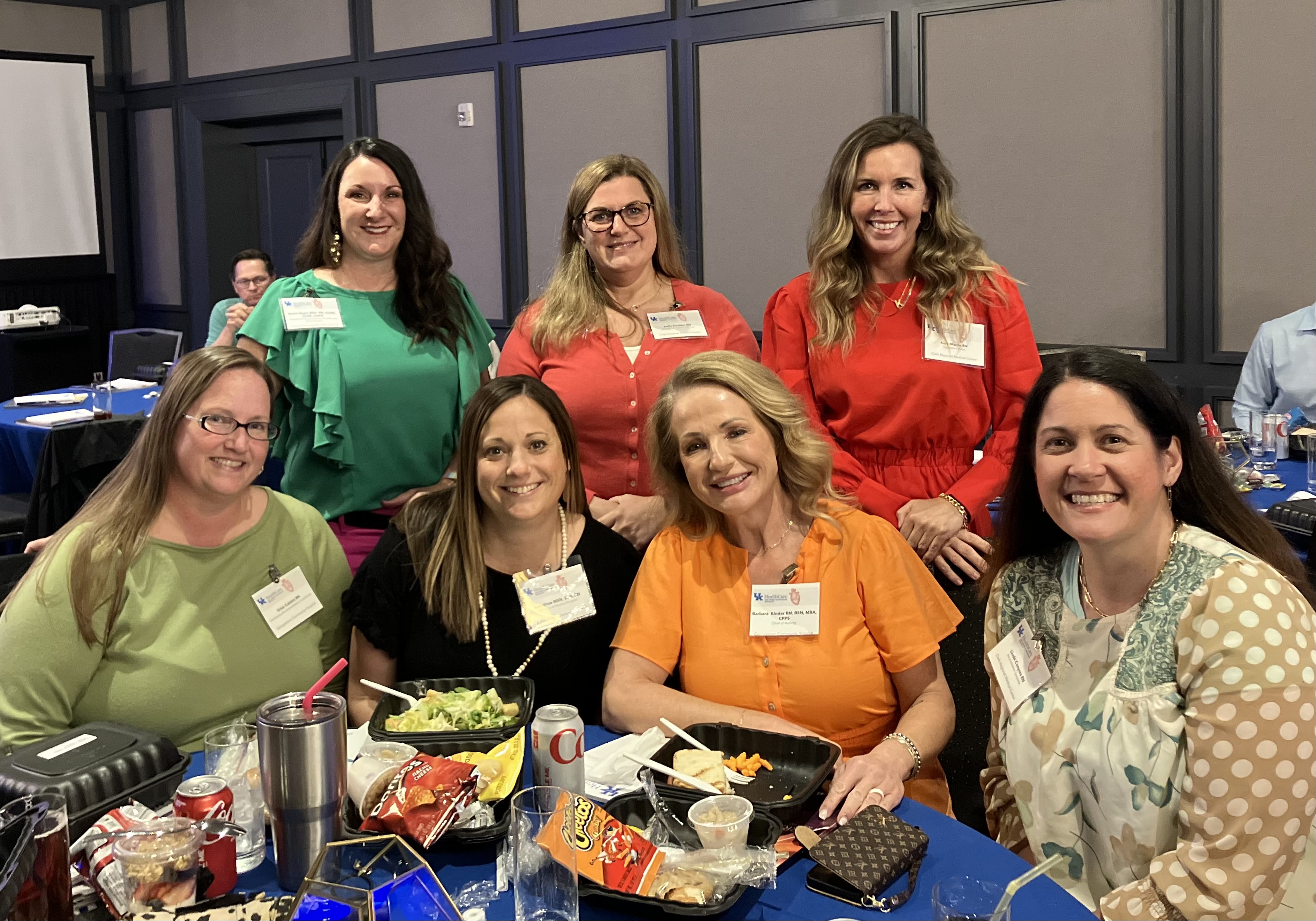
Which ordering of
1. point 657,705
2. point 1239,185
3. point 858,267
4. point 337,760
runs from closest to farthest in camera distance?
1. point 337,760
2. point 657,705
3. point 858,267
4. point 1239,185

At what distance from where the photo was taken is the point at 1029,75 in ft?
16.9

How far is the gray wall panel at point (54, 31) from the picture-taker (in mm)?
8750

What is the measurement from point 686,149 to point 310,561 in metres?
4.28

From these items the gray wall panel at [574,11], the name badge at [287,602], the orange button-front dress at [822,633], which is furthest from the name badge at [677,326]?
the gray wall panel at [574,11]

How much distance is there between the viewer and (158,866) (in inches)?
57.5

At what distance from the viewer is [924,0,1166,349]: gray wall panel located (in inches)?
195

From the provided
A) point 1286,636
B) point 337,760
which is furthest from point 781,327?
point 337,760

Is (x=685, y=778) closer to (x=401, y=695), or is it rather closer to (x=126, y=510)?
(x=401, y=695)

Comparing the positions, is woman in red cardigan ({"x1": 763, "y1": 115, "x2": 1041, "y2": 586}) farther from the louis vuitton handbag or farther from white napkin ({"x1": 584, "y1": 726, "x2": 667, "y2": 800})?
the louis vuitton handbag

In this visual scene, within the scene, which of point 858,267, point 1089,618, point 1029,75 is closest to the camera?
point 1089,618

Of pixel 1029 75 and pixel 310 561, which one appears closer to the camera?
pixel 310 561

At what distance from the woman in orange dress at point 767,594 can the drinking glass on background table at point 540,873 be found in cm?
66

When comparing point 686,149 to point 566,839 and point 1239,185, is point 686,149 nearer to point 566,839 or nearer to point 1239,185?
point 1239,185

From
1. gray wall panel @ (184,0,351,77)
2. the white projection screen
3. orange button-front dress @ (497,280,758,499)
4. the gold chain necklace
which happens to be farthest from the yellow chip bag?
the white projection screen
